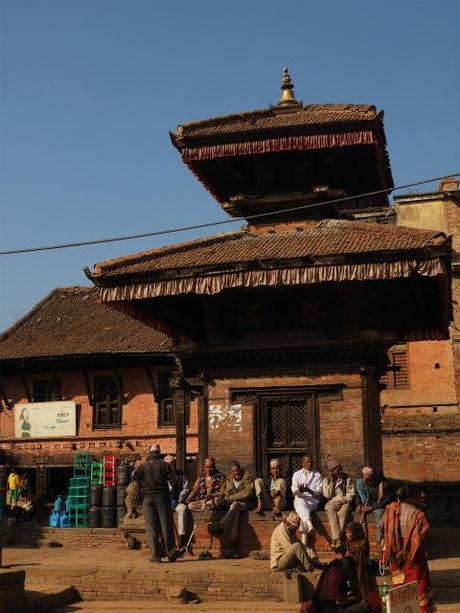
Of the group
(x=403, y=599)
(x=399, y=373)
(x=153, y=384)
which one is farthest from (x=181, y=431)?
(x=403, y=599)

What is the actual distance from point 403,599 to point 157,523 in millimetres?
6530

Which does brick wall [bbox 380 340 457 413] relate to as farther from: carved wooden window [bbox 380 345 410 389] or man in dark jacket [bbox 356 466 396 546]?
man in dark jacket [bbox 356 466 396 546]

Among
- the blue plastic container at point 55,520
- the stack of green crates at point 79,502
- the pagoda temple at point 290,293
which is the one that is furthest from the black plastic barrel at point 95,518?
the pagoda temple at point 290,293

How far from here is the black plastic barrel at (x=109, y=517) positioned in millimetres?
22828

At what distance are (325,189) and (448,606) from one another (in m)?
8.12

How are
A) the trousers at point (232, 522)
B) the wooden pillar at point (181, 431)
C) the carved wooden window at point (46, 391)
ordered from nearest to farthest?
the trousers at point (232, 522) < the wooden pillar at point (181, 431) < the carved wooden window at point (46, 391)

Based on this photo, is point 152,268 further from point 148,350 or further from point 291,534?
point 148,350

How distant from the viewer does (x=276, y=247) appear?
13977 mm

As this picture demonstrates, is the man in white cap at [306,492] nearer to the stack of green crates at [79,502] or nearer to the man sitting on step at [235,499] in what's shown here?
the man sitting on step at [235,499]

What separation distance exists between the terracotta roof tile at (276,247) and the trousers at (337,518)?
394 centimetres

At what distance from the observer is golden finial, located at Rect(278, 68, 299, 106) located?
1689 centimetres

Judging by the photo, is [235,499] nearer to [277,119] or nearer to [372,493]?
[372,493]

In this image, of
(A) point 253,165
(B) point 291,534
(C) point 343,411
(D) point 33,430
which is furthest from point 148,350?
(B) point 291,534

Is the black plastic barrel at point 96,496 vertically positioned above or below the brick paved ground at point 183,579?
above
